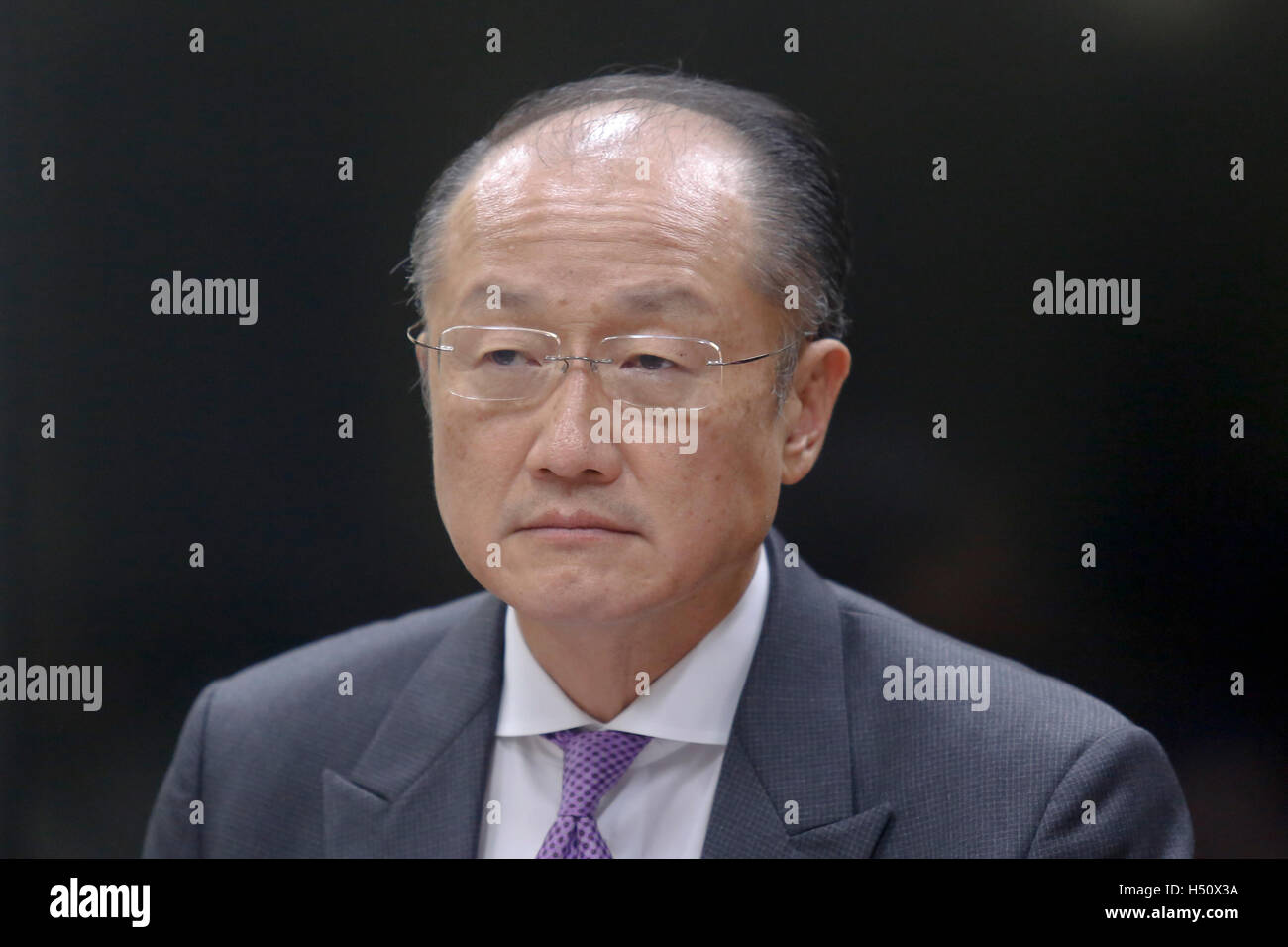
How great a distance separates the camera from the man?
200cm

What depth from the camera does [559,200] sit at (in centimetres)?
204

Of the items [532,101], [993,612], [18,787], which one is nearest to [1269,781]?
[993,612]

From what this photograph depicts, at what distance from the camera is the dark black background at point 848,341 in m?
2.26

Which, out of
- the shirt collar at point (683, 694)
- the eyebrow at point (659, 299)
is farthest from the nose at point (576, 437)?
the shirt collar at point (683, 694)

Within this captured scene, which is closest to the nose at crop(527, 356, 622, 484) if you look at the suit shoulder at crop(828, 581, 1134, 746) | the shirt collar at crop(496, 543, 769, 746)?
the shirt collar at crop(496, 543, 769, 746)

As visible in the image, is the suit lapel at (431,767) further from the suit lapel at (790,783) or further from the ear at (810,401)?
the ear at (810,401)

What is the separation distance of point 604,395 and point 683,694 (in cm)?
58

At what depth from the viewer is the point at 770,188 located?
6.89 ft

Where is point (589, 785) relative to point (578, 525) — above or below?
below

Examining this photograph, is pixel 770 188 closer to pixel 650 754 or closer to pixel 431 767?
pixel 650 754

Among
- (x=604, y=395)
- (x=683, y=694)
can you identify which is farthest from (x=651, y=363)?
(x=683, y=694)
